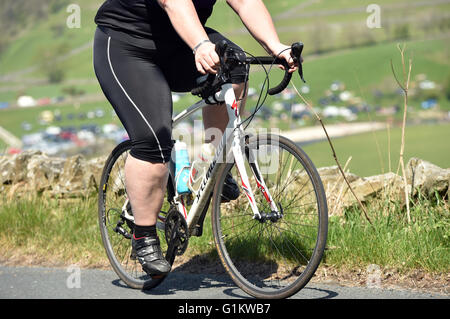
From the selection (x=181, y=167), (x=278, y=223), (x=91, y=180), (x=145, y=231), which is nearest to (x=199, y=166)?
(x=181, y=167)

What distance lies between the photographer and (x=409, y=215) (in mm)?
3766

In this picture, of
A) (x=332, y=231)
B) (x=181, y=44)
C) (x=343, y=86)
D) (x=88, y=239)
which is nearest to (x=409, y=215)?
(x=332, y=231)

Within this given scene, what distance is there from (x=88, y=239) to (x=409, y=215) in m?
2.08

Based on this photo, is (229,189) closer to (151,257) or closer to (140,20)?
(151,257)

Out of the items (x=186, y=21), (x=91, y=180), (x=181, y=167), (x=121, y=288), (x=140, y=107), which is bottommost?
(x=121, y=288)

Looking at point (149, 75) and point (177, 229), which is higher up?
point (149, 75)

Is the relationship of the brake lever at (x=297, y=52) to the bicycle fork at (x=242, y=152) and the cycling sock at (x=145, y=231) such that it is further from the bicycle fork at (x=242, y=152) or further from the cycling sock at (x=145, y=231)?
the cycling sock at (x=145, y=231)

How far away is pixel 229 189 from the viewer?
126 inches

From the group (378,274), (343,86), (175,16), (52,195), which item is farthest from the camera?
(343,86)

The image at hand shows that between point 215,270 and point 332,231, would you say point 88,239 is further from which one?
point 332,231

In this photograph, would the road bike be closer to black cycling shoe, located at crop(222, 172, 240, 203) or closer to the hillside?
black cycling shoe, located at crop(222, 172, 240, 203)

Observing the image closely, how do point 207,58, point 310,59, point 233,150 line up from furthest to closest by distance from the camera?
point 310,59 < point 233,150 < point 207,58

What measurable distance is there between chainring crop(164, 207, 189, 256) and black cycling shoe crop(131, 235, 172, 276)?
94mm

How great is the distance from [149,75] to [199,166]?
23.1 inches
